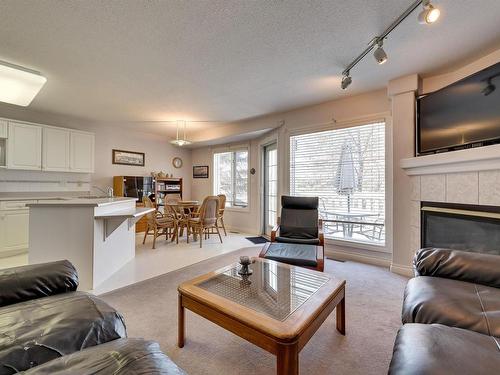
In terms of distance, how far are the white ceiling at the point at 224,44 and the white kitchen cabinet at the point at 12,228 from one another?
5.99 feet

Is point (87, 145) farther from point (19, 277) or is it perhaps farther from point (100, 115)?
point (19, 277)

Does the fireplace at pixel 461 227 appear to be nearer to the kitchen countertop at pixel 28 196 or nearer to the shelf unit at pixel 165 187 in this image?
the shelf unit at pixel 165 187

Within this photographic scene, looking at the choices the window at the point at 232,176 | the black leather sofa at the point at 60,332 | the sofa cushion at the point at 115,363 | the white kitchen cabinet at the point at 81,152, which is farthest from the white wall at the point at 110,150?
the sofa cushion at the point at 115,363

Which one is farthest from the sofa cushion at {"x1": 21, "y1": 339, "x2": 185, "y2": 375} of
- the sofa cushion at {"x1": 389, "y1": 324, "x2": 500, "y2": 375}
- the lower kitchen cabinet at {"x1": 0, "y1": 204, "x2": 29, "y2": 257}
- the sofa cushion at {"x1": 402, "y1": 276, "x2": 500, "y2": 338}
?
the lower kitchen cabinet at {"x1": 0, "y1": 204, "x2": 29, "y2": 257}

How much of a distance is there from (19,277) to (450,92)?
386 centimetres

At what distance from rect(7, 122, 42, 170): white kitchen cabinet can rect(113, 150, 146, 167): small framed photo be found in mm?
1426

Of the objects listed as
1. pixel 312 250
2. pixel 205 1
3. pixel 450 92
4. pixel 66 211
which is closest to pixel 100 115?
pixel 66 211

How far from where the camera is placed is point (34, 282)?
1266 millimetres

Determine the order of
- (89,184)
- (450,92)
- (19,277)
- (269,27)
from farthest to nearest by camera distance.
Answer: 1. (89,184)
2. (450,92)
3. (269,27)
4. (19,277)

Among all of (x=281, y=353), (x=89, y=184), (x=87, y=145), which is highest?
(x=87, y=145)

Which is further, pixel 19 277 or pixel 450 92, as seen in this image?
pixel 450 92

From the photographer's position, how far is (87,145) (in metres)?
4.67

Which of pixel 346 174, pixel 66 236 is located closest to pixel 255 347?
pixel 66 236

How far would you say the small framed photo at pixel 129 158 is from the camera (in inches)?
213
